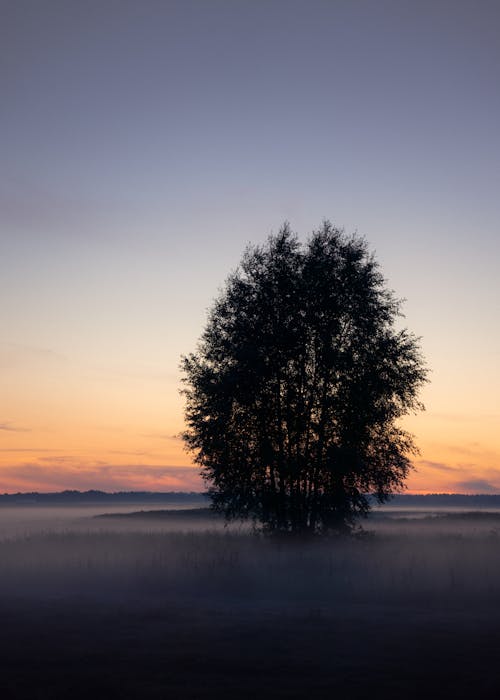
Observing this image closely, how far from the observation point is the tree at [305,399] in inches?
1517

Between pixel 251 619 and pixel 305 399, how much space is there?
18282 mm

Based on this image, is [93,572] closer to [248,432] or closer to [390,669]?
[248,432]

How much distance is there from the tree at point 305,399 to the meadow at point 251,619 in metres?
2.22

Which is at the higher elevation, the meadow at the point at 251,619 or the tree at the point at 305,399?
the tree at the point at 305,399

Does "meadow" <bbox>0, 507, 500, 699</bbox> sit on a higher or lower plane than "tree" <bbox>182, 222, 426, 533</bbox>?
lower

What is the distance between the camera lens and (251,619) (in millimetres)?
21359

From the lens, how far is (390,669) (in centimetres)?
1546

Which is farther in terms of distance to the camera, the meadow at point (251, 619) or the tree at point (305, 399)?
the tree at point (305, 399)

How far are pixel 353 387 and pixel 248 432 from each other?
539cm

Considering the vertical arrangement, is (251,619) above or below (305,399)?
below

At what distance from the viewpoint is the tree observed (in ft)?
126

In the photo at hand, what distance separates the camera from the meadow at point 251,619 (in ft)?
47.5

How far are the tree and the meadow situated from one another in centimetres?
222

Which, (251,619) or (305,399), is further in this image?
(305,399)
